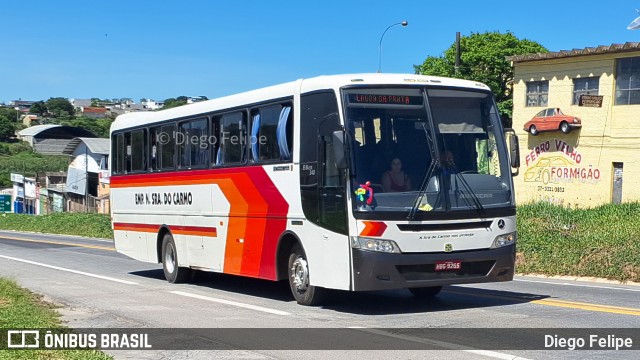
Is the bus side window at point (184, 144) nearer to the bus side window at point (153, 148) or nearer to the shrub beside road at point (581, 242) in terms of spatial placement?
the bus side window at point (153, 148)

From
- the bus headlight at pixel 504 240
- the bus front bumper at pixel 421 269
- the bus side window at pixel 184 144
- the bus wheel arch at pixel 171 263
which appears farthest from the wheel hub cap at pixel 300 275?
the bus wheel arch at pixel 171 263

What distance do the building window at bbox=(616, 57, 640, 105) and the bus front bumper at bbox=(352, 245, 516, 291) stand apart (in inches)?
880

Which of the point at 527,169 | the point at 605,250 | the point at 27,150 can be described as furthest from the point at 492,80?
the point at 27,150

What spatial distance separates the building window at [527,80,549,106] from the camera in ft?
119

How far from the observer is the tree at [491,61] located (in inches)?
2491

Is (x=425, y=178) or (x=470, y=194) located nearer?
(x=425, y=178)

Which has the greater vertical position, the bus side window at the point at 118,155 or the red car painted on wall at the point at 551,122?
the red car painted on wall at the point at 551,122

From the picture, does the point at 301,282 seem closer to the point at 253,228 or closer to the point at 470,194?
the point at 253,228

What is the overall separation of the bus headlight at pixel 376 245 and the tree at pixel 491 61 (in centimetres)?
5153

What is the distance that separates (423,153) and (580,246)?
9750 mm

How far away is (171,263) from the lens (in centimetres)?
1778

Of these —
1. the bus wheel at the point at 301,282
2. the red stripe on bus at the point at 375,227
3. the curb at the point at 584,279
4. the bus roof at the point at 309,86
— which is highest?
the bus roof at the point at 309,86

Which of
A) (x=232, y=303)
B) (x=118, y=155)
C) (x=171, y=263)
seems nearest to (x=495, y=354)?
(x=232, y=303)

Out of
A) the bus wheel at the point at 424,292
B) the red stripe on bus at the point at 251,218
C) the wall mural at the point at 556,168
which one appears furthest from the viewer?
the wall mural at the point at 556,168
